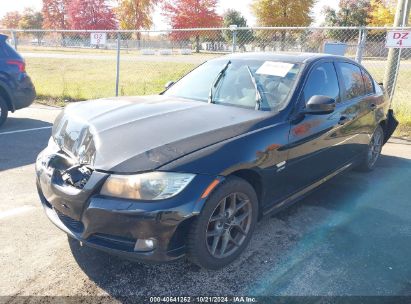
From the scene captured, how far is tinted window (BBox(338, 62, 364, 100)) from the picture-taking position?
4.15 m

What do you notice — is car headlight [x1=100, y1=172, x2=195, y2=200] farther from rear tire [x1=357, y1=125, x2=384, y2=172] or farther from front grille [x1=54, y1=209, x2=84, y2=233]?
rear tire [x1=357, y1=125, x2=384, y2=172]

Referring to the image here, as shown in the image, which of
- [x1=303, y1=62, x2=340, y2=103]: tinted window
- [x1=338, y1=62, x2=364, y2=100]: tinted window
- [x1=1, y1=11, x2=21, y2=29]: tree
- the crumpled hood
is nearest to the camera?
the crumpled hood

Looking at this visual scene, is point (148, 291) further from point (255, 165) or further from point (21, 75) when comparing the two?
point (21, 75)

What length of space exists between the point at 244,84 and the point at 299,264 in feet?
5.74

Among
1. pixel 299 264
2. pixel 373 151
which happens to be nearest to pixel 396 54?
pixel 373 151

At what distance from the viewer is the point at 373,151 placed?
5.16 meters

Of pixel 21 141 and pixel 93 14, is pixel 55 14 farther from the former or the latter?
pixel 21 141

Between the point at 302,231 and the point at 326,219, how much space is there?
405mm

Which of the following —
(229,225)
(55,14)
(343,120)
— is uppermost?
(55,14)

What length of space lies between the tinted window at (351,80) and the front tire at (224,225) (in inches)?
79.8

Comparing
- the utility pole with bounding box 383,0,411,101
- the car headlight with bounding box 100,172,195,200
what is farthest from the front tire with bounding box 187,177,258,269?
the utility pole with bounding box 383,0,411,101

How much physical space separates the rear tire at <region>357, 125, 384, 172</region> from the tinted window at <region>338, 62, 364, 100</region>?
908mm

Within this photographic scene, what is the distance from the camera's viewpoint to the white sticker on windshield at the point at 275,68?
352 cm

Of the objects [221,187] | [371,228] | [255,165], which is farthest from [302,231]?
[221,187]
